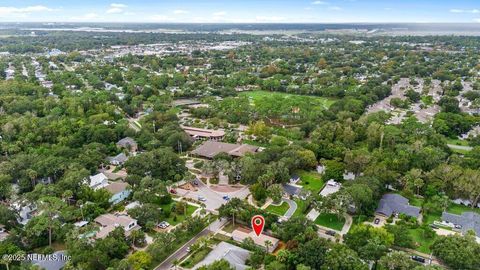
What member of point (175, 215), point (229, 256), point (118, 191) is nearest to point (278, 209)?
point (175, 215)

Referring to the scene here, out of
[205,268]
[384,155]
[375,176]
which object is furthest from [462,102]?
[205,268]

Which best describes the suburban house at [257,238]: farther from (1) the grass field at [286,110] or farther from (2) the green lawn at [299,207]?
(1) the grass field at [286,110]

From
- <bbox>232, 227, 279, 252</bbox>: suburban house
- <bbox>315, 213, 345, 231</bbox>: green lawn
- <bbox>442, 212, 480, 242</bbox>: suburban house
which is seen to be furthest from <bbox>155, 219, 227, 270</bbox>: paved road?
<bbox>442, 212, 480, 242</bbox>: suburban house

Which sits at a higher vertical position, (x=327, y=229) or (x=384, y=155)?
(x=384, y=155)

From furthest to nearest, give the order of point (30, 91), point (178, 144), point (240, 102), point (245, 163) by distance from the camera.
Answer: point (30, 91) → point (240, 102) → point (178, 144) → point (245, 163)

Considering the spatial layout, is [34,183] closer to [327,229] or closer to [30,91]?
[327,229]

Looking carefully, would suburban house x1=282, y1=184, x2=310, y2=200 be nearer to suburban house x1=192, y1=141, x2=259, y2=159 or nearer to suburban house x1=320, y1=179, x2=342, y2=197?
suburban house x1=320, y1=179, x2=342, y2=197

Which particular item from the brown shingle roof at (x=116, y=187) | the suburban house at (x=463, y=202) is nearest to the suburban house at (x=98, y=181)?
the brown shingle roof at (x=116, y=187)
